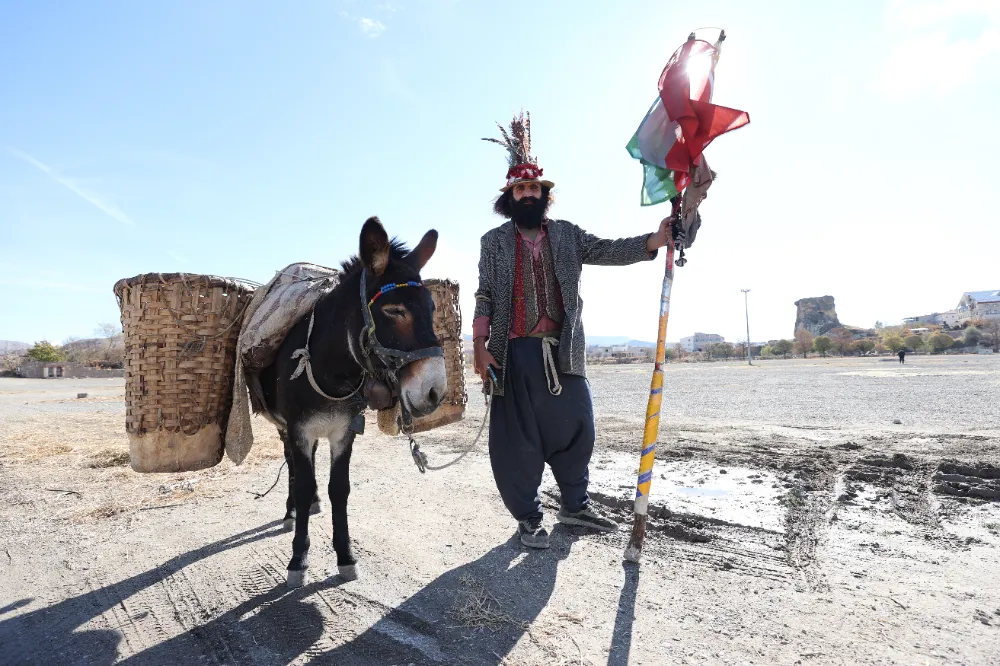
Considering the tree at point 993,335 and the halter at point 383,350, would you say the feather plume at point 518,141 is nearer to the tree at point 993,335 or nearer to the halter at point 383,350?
the halter at point 383,350

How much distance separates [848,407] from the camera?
10633 mm

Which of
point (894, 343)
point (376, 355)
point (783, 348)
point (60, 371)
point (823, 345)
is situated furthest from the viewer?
point (783, 348)

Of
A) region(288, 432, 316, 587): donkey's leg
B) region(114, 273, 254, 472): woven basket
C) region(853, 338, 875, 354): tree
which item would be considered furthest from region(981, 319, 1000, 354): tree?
region(114, 273, 254, 472): woven basket

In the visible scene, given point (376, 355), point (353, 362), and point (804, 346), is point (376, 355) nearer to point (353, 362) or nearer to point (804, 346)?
point (353, 362)

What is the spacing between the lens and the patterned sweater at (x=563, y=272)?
3621mm

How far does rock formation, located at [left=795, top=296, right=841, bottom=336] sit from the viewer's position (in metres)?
98.2

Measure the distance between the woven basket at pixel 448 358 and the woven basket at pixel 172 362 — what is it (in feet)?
3.92

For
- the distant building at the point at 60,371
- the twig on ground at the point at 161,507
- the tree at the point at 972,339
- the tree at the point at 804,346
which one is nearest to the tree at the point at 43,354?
the distant building at the point at 60,371

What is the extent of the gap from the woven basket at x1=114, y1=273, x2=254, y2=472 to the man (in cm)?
179

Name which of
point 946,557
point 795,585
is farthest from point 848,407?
point 795,585

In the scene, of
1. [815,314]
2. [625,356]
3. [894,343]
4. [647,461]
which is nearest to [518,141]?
[647,461]

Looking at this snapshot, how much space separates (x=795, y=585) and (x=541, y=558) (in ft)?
4.68

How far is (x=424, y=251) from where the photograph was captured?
10.7ft

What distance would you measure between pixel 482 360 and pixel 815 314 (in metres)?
117
